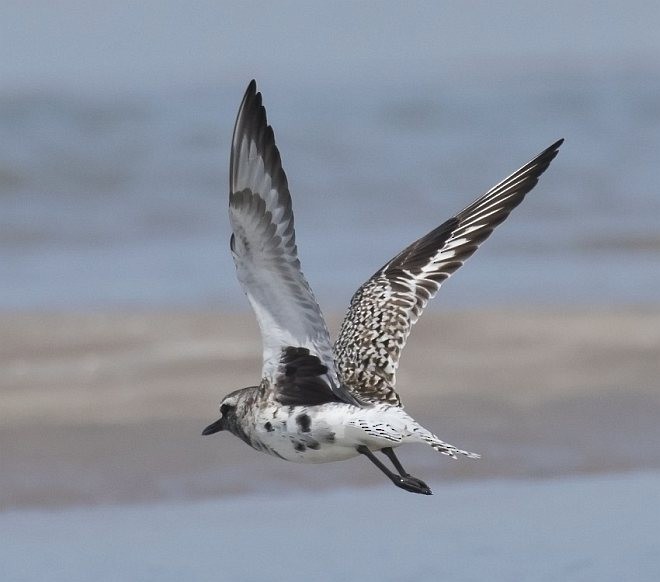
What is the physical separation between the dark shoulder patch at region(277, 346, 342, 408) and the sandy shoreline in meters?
2.00

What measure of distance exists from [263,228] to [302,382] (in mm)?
753

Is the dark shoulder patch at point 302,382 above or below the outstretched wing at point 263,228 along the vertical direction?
below

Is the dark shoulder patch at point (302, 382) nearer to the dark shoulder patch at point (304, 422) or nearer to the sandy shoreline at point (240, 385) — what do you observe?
the dark shoulder patch at point (304, 422)

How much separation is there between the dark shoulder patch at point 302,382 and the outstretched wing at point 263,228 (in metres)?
0.24

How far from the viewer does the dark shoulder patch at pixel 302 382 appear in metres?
7.02

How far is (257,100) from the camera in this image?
21.6ft

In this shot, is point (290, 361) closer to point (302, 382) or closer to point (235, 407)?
point (302, 382)

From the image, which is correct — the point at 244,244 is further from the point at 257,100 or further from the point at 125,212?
the point at 125,212

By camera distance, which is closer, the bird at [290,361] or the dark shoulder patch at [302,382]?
the bird at [290,361]

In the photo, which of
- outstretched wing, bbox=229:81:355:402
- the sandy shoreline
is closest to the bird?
outstretched wing, bbox=229:81:355:402

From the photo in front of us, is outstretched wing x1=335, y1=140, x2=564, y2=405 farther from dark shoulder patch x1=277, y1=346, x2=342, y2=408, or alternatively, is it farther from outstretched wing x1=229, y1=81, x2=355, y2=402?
outstretched wing x1=229, y1=81, x2=355, y2=402

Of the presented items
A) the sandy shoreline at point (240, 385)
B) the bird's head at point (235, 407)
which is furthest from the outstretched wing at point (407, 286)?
the sandy shoreline at point (240, 385)

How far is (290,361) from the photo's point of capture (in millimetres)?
7020

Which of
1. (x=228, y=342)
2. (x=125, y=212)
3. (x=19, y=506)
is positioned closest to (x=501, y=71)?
(x=125, y=212)
